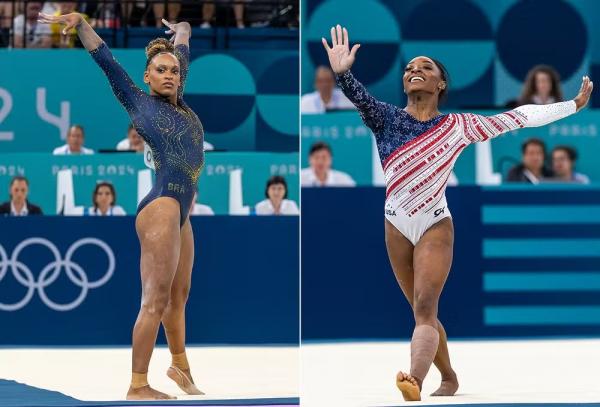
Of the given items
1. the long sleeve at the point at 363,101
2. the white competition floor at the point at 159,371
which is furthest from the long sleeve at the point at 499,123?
the white competition floor at the point at 159,371

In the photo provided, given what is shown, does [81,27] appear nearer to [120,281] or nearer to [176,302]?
[176,302]

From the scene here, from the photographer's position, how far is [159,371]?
773 cm

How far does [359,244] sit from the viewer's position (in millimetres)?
9930

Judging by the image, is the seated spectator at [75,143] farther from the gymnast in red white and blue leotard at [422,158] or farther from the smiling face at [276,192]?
the gymnast in red white and blue leotard at [422,158]

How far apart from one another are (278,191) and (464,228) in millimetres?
1561

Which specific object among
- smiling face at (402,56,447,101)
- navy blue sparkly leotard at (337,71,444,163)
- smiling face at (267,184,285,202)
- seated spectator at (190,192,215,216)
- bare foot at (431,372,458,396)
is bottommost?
bare foot at (431,372,458,396)

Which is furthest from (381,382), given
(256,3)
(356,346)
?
(256,3)

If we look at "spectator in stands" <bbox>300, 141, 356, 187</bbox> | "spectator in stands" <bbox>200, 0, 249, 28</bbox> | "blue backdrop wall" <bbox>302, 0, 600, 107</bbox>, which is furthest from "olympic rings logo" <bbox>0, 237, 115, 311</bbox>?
"blue backdrop wall" <bbox>302, 0, 600, 107</bbox>

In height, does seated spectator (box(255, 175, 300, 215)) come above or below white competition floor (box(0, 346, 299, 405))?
above

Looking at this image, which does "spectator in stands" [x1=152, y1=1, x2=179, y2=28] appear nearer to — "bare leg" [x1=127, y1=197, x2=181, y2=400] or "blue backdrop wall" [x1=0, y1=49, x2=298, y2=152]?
"blue backdrop wall" [x1=0, y1=49, x2=298, y2=152]

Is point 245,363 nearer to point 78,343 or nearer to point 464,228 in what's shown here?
point 78,343

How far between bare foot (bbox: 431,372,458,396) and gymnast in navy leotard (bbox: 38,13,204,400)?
4.10 ft

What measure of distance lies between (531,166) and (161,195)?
16.4ft

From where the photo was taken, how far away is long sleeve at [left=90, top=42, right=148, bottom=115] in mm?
5945
